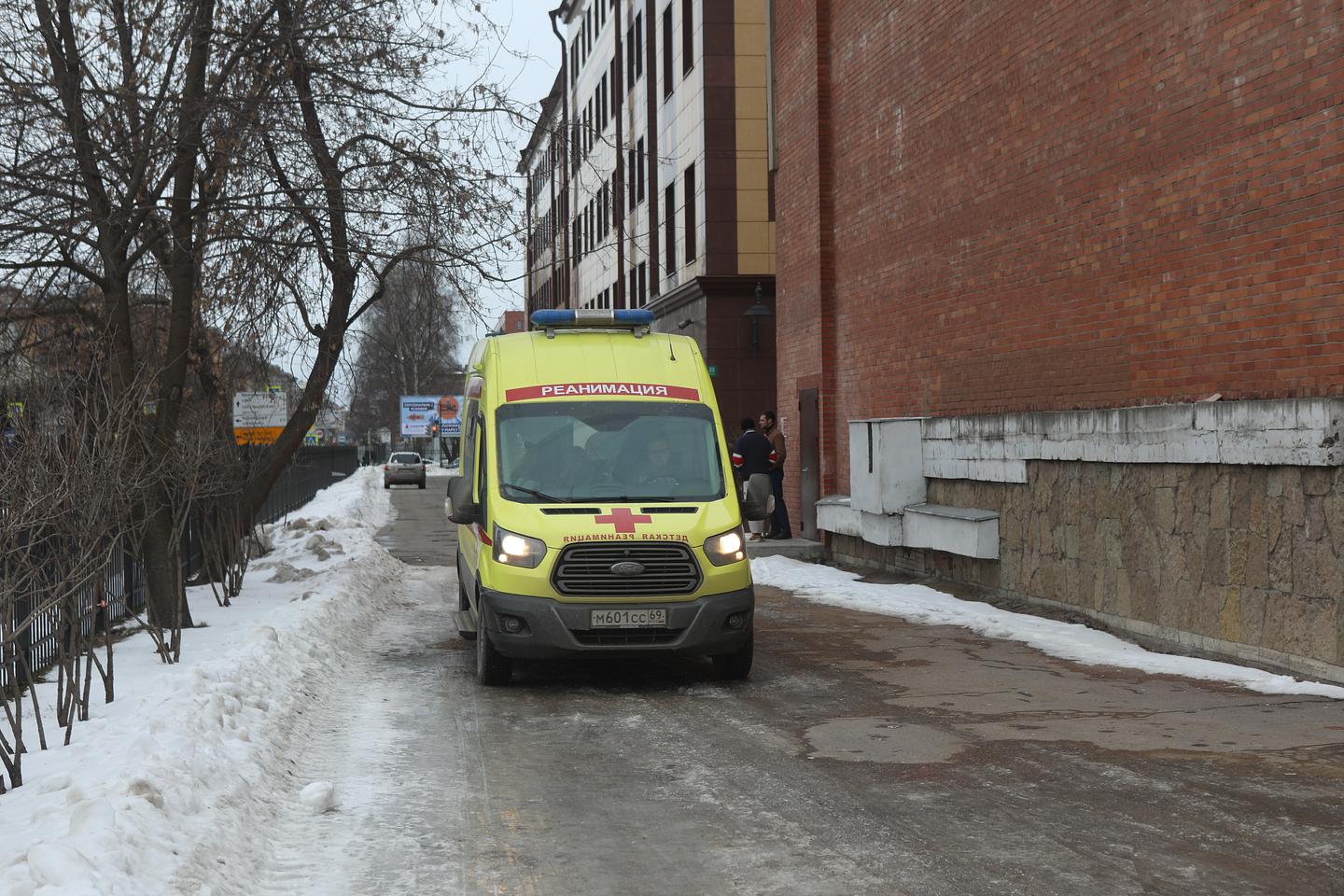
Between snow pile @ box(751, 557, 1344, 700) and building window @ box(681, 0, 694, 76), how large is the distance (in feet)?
55.9

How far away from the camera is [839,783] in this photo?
6.80 meters

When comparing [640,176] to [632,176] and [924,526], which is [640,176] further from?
[924,526]

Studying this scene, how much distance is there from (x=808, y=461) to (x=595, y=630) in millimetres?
13051

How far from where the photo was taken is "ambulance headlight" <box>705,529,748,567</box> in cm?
975

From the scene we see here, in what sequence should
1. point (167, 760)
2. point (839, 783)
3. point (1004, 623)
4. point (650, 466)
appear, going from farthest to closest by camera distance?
point (1004, 623), point (650, 466), point (839, 783), point (167, 760)

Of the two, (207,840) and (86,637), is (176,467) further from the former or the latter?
(207,840)

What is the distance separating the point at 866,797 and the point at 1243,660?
490 centimetres

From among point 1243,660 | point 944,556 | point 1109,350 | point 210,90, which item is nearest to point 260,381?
point 210,90

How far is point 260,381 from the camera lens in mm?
16688

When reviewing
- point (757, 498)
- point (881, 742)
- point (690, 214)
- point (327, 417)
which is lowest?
point (881, 742)

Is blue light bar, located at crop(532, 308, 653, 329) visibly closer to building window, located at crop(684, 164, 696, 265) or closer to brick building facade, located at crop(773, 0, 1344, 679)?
brick building facade, located at crop(773, 0, 1344, 679)

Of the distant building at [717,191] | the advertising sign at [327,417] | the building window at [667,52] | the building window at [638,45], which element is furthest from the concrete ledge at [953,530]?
the building window at [638,45]

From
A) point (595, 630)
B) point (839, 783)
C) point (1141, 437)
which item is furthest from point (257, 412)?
point (839, 783)

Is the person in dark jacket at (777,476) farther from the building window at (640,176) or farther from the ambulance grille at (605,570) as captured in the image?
the building window at (640,176)
